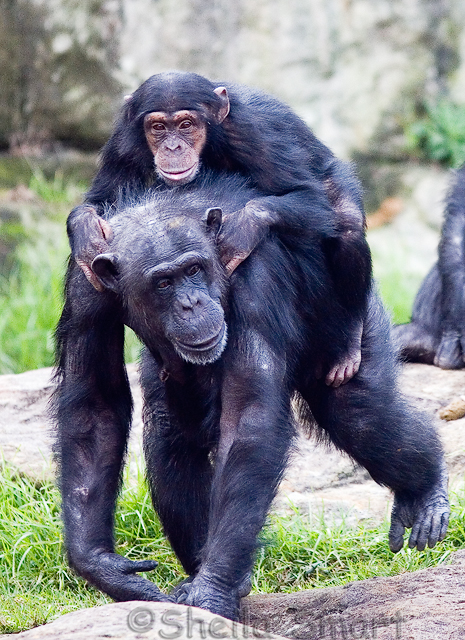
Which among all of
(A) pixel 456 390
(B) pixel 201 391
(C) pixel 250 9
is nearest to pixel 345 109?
(C) pixel 250 9

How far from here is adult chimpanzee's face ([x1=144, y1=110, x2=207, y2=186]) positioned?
14.1 feet

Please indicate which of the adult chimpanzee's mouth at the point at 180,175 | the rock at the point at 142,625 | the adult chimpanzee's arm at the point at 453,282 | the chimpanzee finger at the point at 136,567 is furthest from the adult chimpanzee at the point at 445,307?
the rock at the point at 142,625

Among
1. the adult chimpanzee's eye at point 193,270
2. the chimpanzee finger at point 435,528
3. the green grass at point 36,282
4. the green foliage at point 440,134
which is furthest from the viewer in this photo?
the green foliage at point 440,134

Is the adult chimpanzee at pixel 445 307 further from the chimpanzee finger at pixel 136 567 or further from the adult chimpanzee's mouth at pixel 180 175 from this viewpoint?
the chimpanzee finger at pixel 136 567

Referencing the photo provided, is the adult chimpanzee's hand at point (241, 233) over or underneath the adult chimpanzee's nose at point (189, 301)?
over

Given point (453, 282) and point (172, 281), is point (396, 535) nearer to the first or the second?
point (172, 281)

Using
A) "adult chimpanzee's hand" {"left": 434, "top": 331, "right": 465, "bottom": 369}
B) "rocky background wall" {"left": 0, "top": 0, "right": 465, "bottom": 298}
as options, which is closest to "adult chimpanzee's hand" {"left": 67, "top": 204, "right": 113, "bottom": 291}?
"adult chimpanzee's hand" {"left": 434, "top": 331, "right": 465, "bottom": 369}

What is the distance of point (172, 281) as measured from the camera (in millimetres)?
3588

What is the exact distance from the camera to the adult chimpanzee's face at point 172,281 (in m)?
3.53

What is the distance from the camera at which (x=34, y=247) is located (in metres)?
9.98

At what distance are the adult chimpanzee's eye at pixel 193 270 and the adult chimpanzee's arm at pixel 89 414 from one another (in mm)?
430

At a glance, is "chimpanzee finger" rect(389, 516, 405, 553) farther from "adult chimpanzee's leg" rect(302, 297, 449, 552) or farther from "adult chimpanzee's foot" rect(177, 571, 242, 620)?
"adult chimpanzee's foot" rect(177, 571, 242, 620)

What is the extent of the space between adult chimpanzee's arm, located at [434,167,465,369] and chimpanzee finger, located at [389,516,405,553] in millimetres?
2528

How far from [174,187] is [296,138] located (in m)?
0.64
